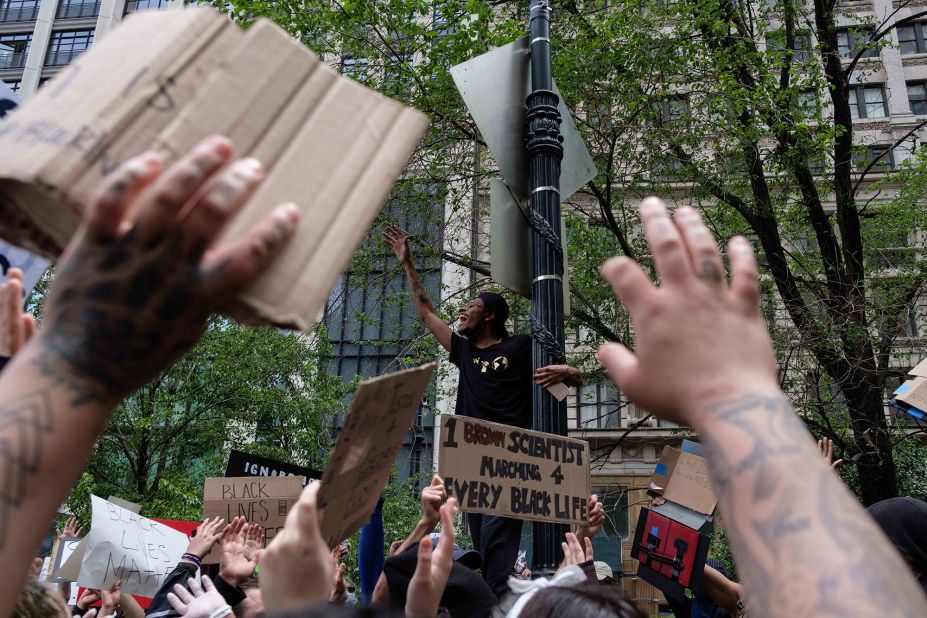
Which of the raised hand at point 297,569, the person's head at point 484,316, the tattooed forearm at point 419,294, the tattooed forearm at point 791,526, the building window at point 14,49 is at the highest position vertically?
the building window at point 14,49

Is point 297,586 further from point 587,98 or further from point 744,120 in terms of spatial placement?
point 744,120

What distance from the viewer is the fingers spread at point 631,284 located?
117 cm

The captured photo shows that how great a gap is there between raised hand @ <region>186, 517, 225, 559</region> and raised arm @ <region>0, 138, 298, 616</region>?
144 inches

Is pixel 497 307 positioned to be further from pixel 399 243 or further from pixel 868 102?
pixel 868 102

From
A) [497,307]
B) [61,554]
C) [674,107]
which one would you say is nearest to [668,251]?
[497,307]

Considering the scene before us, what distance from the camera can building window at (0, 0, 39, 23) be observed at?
1564 inches

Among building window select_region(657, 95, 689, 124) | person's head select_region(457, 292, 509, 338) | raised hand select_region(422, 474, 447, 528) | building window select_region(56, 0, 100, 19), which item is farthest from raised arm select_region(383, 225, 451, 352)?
building window select_region(56, 0, 100, 19)

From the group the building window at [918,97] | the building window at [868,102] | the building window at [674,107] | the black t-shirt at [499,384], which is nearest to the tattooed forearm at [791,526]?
the black t-shirt at [499,384]

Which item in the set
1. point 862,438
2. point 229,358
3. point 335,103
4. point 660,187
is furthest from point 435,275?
point 335,103

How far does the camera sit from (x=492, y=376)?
4.97m

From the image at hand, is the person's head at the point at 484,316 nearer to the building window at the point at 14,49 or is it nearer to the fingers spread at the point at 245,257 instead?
the fingers spread at the point at 245,257

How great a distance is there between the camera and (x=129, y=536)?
5.62 m

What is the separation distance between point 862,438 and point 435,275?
1296 centimetres

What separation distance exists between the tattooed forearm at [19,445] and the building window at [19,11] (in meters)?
46.6
